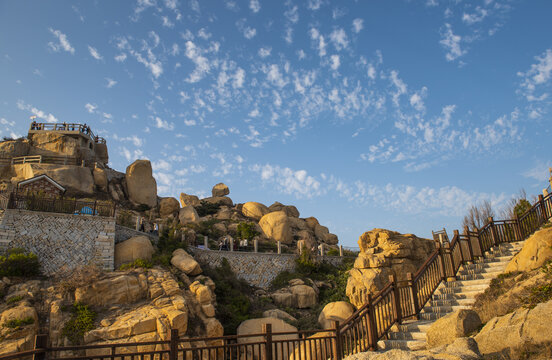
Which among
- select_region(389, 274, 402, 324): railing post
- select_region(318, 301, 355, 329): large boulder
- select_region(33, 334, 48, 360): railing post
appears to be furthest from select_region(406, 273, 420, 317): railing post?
select_region(318, 301, 355, 329): large boulder

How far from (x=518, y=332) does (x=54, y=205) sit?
73.1ft

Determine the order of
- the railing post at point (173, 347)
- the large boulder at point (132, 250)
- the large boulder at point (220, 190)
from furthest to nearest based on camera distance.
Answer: the large boulder at point (220, 190) → the large boulder at point (132, 250) → the railing post at point (173, 347)

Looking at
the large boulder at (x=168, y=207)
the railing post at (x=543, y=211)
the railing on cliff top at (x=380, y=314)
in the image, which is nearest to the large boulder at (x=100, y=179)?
the large boulder at (x=168, y=207)

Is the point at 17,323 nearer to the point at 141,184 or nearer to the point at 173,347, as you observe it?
the point at 173,347

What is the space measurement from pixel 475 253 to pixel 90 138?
4039cm

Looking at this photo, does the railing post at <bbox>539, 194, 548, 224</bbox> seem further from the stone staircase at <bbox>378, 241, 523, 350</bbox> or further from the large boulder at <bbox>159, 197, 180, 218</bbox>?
the large boulder at <bbox>159, 197, 180, 218</bbox>

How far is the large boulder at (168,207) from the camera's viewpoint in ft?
124

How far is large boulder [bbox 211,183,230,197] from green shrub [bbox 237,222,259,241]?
1466cm

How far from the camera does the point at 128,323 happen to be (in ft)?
52.7

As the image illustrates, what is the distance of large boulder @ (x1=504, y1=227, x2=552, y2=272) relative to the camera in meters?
9.86

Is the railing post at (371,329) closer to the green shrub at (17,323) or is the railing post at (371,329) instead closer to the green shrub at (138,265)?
the green shrub at (17,323)

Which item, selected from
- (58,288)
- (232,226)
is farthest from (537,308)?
(232,226)

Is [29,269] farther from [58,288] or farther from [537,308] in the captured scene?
[537,308]

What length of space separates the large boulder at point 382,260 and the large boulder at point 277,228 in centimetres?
1611
